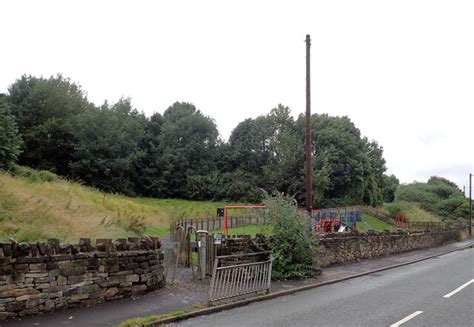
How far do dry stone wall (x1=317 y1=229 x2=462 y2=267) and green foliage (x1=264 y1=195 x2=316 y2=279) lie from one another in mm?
2346

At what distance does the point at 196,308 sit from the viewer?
927cm

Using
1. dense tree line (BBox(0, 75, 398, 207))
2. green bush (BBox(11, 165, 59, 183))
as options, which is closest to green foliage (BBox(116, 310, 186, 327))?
green bush (BBox(11, 165, 59, 183))

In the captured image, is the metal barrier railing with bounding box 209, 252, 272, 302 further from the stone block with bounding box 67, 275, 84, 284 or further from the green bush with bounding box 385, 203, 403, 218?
the green bush with bounding box 385, 203, 403, 218

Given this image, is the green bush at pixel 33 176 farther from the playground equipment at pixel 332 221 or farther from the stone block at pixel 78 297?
the stone block at pixel 78 297

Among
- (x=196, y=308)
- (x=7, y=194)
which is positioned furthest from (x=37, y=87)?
(x=196, y=308)

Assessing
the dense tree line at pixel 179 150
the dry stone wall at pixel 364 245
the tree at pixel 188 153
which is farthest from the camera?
the tree at pixel 188 153

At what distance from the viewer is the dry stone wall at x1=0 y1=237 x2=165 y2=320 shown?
8023 mm

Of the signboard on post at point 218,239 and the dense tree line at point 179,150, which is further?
the dense tree line at point 179,150

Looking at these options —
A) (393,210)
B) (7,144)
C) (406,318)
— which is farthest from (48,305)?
(393,210)

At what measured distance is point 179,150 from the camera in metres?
60.4

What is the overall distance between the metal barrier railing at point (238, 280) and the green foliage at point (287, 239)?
7.98ft

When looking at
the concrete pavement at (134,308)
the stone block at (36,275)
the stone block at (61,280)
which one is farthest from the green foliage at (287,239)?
the stone block at (36,275)

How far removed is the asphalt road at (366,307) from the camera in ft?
27.3

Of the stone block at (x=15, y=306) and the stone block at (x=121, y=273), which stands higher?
the stone block at (x=121, y=273)
